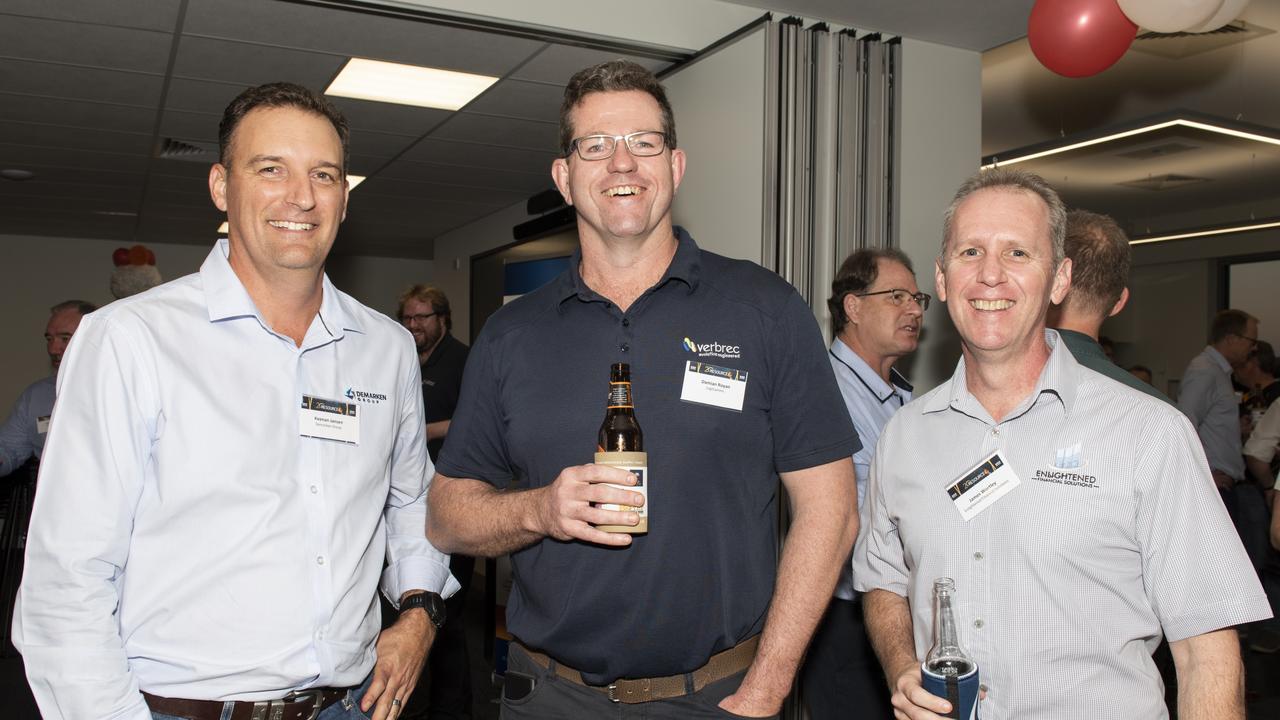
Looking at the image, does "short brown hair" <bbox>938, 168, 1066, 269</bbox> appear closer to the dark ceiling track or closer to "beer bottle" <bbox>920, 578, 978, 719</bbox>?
"beer bottle" <bbox>920, 578, 978, 719</bbox>

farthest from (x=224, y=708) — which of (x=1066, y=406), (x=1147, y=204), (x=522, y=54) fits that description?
(x=1147, y=204)

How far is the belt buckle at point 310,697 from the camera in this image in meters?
1.66

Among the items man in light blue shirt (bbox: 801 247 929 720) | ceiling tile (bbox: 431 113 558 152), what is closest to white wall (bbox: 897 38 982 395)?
man in light blue shirt (bbox: 801 247 929 720)

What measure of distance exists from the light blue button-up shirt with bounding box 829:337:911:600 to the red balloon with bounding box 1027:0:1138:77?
1.36 metres

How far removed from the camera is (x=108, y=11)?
13.8ft

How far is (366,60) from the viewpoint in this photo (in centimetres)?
493

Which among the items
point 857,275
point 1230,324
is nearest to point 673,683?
point 857,275

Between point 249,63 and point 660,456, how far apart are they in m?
4.12

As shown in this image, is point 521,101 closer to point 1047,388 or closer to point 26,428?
point 26,428

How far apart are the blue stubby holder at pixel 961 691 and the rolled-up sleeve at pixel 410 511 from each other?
1.05 metres

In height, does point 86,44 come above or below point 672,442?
above

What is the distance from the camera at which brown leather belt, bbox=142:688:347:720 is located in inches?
62.3

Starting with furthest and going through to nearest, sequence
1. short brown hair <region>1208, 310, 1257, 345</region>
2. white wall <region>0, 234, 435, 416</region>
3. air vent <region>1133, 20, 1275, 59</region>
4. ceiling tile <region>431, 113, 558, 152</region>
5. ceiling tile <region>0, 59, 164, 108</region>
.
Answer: white wall <region>0, 234, 435, 416</region> → short brown hair <region>1208, 310, 1257, 345</region> → ceiling tile <region>431, 113, 558, 152</region> → air vent <region>1133, 20, 1275, 59</region> → ceiling tile <region>0, 59, 164, 108</region>

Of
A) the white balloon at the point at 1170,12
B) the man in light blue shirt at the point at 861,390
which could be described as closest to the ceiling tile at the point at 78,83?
the man in light blue shirt at the point at 861,390
